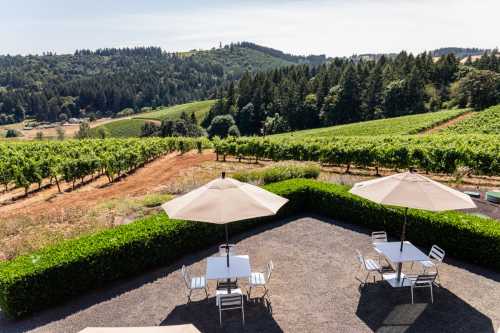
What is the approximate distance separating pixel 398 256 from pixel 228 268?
13.2 ft

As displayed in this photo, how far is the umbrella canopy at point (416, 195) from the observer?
729cm

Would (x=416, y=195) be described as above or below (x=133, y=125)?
above

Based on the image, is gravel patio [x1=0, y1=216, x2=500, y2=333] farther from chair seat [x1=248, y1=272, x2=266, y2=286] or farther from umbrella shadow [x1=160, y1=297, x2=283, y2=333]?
chair seat [x1=248, y1=272, x2=266, y2=286]

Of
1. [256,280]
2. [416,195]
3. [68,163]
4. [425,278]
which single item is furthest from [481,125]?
[256,280]

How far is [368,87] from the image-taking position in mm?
78438

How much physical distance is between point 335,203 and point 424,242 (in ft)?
10.5

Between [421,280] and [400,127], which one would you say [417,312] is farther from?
[400,127]

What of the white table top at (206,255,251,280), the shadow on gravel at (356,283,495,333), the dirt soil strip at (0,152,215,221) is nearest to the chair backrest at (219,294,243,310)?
the white table top at (206,255,251,280)

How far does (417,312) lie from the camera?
24.1 ft

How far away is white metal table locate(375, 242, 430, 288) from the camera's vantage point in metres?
8.00

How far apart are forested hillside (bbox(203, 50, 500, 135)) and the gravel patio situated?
68757 mm

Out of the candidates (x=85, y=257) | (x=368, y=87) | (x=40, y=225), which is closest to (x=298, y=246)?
(x=85, y=257)

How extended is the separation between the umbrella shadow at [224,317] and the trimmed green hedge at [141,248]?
2143 millimetres

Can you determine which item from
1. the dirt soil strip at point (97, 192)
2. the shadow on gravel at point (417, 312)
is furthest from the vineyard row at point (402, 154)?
the shadow on gravel at point (417, 312)
